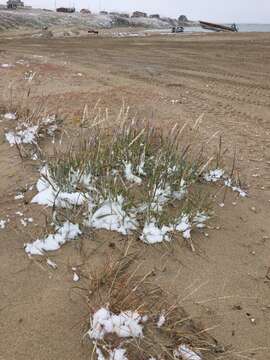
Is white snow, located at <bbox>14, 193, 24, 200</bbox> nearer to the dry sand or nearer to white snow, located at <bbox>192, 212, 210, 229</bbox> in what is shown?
the dry sand

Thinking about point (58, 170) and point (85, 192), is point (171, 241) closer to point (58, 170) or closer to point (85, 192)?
point (85, 192)

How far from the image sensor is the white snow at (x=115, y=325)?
88.7 inches

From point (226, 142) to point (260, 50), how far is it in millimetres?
8701

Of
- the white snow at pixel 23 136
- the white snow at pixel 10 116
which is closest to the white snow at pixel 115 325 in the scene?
the white snow at pixel 23 136

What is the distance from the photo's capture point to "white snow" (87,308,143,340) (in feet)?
7.39

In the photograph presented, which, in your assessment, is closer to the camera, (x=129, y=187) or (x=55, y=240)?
(x=55, y=240)

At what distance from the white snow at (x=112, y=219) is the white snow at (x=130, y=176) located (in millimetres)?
411

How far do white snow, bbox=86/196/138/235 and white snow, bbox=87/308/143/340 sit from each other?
0.79 meters

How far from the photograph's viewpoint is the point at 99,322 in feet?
7.47

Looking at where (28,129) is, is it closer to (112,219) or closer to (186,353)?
(112,219)

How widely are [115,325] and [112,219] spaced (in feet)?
3.05

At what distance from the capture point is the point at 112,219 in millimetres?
3082

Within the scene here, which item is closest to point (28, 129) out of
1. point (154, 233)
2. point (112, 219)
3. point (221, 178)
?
point (112, 219)

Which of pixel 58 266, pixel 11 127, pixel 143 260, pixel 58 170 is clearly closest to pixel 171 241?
pixel 143 260
